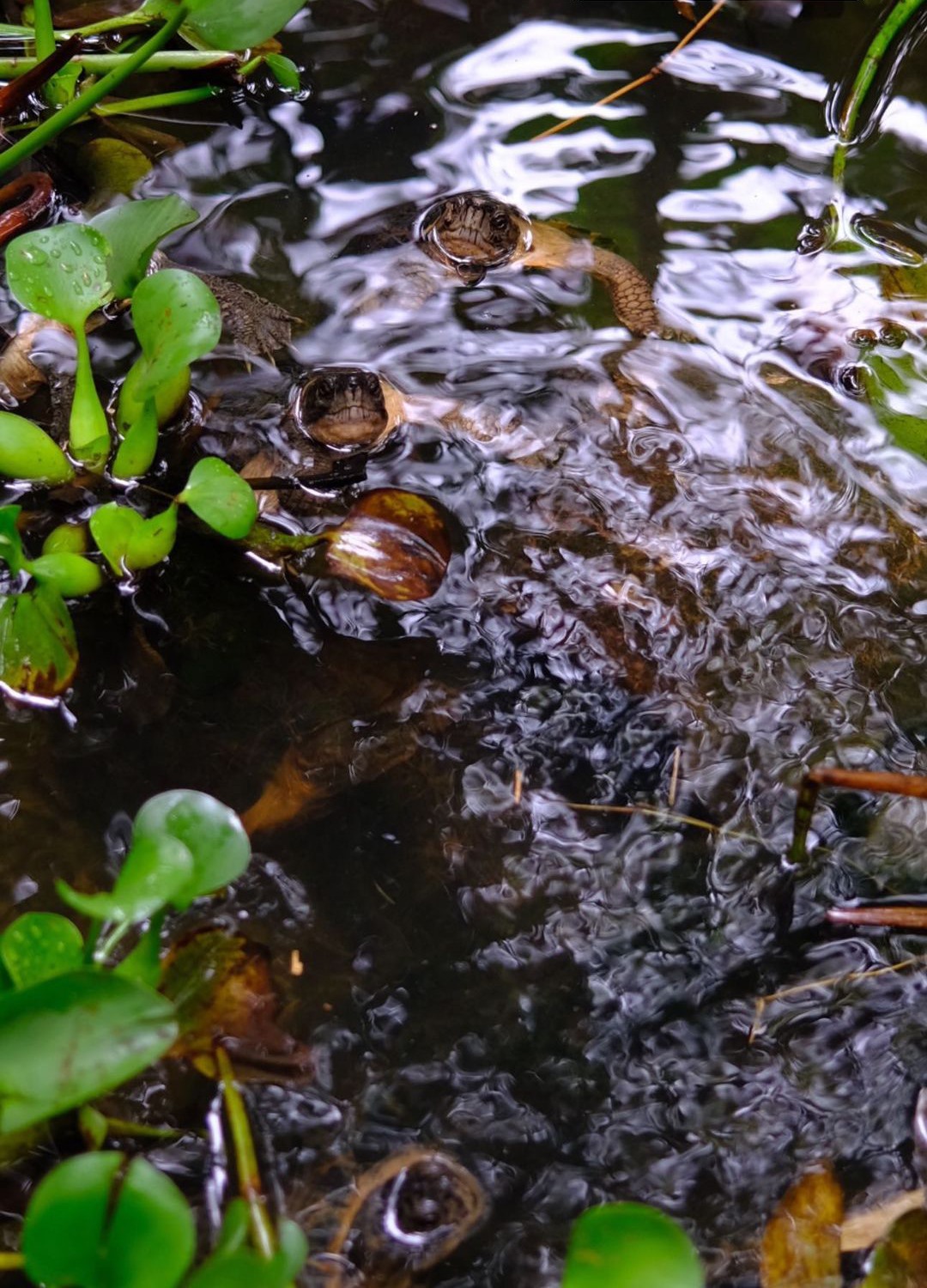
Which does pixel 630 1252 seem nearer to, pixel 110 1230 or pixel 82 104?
pixel 110 1230

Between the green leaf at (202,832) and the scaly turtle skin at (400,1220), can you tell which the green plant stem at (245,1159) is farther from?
the green leaf at (202,832)

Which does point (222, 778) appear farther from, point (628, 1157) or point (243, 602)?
point (628, 1157)

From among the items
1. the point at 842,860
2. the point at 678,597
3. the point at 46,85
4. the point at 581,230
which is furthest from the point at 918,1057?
the point at 46,85

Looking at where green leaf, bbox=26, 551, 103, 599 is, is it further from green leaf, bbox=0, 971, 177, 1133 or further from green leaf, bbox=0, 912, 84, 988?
green leaf, bbox=0, 971, 177, 1133

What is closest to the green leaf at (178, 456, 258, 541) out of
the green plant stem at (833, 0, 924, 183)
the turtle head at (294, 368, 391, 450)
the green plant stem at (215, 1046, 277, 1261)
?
the turtle head at (294, 368, 391, 450)

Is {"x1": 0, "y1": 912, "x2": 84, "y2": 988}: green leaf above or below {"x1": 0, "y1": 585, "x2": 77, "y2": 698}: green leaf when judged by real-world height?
below

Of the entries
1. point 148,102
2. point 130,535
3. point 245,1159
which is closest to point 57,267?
point 130,535
